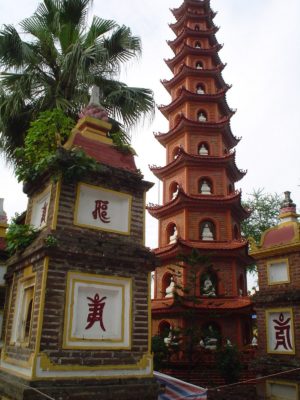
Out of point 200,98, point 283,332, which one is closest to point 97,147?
point 283,332

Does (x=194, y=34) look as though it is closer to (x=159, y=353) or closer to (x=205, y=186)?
(x=205, y=186)

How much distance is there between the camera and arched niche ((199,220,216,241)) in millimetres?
18359

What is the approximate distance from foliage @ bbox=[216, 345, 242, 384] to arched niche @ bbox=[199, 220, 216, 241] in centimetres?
611

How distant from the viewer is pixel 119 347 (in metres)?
6.12

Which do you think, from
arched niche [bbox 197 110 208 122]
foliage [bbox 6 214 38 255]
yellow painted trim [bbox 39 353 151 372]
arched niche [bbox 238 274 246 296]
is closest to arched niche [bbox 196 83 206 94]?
arched niche [bbox 197 110 208 122]

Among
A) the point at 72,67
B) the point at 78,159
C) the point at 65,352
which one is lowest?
the point at 65,352

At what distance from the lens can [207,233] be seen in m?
18.4

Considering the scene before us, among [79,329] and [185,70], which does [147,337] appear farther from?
[185,70]

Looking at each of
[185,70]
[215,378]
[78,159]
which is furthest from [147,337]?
[185,70]

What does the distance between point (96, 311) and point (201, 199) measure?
12.8 metres

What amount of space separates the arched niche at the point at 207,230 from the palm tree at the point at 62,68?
9.83 meters

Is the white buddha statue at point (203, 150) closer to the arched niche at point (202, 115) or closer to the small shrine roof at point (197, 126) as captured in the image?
the small shrine roof at point (197, 126)

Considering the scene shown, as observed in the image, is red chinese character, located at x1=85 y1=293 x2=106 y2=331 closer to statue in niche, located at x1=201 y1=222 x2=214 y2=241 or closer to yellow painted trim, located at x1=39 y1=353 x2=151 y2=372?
yellow painted trim, located at x1=39 y1=353 x2=151 y2=372

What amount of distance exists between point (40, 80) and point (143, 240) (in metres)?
4.97
